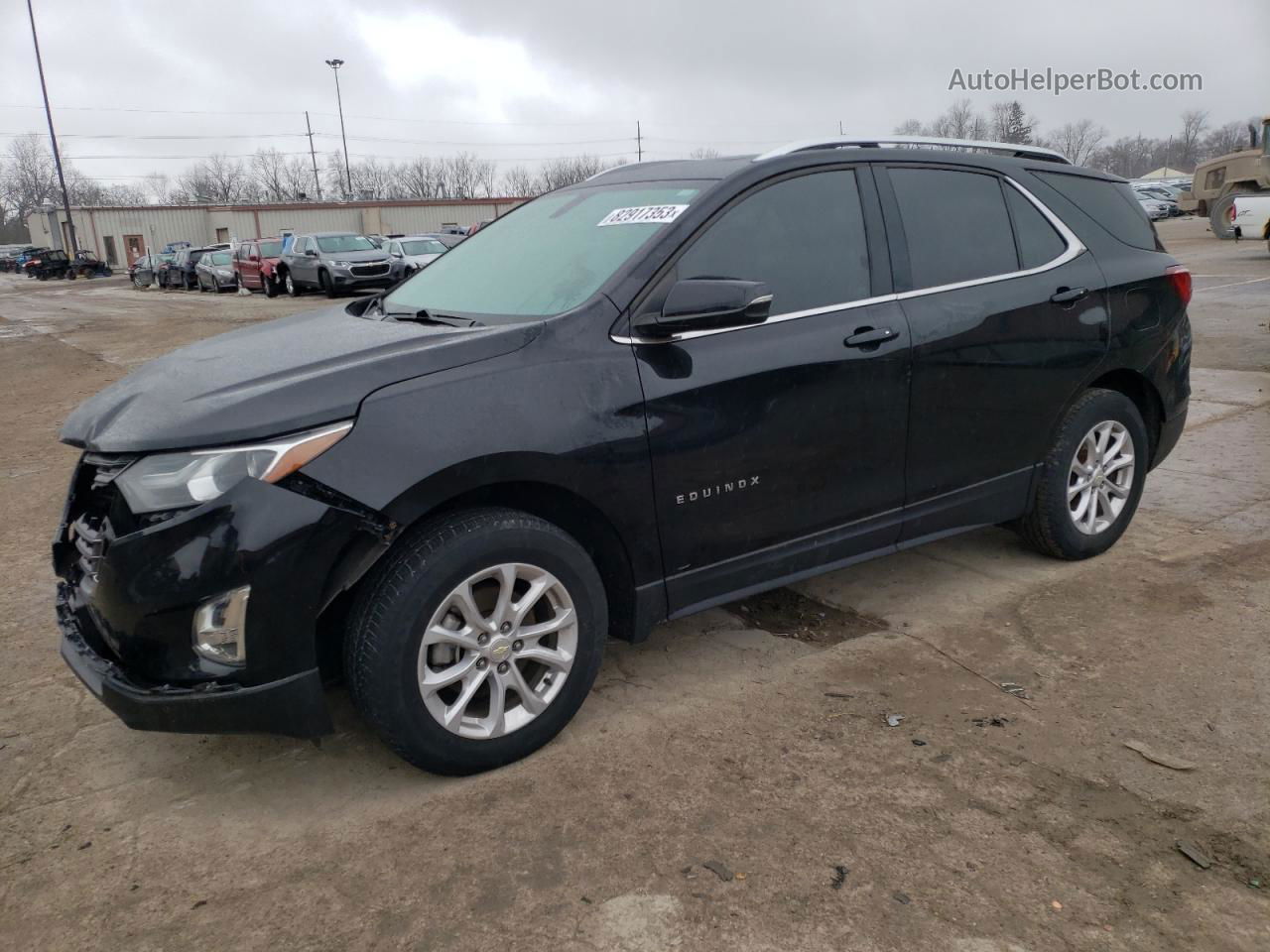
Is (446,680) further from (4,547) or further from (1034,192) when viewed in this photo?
(4,547)

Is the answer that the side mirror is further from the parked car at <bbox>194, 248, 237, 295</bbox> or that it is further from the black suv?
the parked car at <bbox>194, 248, 237, 295</bbox>

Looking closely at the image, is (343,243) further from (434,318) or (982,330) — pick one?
(982,330)

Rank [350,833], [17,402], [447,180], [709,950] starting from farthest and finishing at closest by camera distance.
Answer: [447,180]
[17,402]
[350,833]
[709,950]

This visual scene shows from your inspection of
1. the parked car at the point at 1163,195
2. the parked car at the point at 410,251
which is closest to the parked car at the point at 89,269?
the parked car at the point at 410,251

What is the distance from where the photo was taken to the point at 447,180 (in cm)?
10506

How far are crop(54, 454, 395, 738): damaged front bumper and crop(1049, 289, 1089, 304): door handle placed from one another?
2.98 m

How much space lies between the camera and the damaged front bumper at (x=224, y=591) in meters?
2.48

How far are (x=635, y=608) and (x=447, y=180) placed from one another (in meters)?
109

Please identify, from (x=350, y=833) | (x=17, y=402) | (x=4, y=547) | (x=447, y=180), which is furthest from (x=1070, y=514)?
(x=447, y=180)

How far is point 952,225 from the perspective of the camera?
3.88 meters

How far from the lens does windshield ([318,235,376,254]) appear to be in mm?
24422

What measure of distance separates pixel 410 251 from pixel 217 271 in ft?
33.9

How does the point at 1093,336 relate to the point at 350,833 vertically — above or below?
above

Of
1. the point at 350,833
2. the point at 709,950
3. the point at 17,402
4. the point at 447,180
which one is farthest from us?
the point at 447,180
